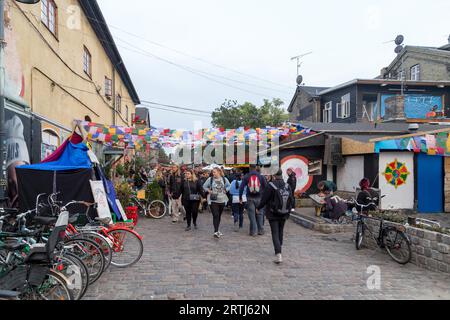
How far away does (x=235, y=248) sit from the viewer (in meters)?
7.28

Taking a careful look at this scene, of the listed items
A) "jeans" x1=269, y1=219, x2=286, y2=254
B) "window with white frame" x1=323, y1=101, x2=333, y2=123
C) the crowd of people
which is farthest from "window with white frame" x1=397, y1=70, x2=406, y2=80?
"jeans" x1=269, y1=219, x2=286, y2=254

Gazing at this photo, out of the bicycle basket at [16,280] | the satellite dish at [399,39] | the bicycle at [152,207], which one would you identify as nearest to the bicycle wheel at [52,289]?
the bicycle basket at [16,280]

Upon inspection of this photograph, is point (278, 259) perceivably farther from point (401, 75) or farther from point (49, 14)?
point (401, 75)

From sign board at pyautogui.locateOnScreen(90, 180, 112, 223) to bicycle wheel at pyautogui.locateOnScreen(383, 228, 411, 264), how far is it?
563 cm

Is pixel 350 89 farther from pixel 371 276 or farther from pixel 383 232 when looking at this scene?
pixel 371 276

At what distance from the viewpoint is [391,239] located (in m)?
6.59

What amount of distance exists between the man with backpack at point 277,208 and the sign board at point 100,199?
325 cm

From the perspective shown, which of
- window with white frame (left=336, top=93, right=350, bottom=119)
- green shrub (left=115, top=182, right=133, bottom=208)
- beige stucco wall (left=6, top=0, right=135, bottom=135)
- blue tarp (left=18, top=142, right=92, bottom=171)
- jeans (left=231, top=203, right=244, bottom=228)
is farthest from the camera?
window with white frame (left=336, top=93, right=350, bottom=119)

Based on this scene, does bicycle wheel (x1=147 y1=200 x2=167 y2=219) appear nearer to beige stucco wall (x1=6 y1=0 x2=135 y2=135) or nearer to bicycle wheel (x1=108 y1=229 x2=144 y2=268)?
beige stucco wall (x1=6 y1=0 x2=135 y2=135)

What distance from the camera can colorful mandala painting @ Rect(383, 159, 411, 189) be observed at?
1127cm

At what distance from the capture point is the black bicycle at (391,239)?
625 cm

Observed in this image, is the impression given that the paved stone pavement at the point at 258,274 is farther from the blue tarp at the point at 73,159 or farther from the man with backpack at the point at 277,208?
the blue tarp at the point at 73,159

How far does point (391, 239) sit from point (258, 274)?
2.99 meters
